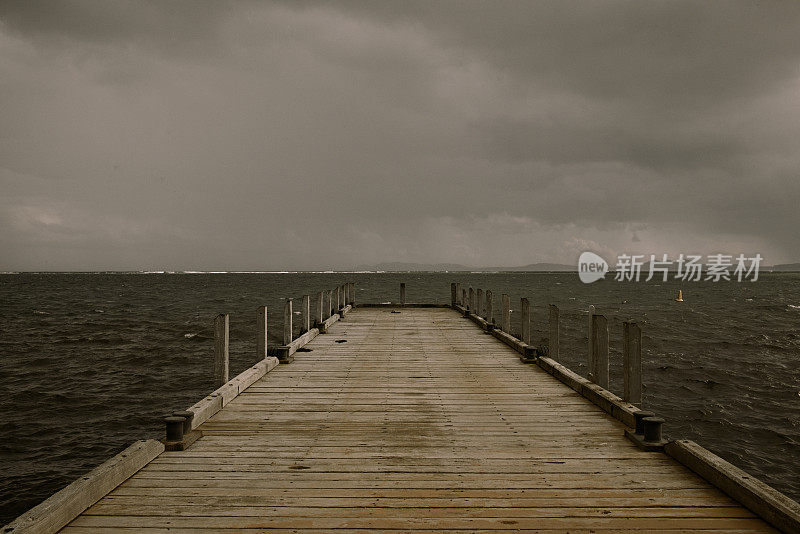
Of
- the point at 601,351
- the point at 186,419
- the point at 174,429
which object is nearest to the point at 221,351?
the point at 186,419

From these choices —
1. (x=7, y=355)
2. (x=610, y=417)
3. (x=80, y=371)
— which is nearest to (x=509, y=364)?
(x=610, y=417)

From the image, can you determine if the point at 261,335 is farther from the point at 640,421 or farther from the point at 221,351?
the point at 640,421

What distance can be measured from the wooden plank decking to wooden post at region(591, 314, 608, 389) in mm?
547

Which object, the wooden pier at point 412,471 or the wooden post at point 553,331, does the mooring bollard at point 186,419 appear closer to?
the wooden pier at point 412,471

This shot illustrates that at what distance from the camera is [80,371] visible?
20.7 meters

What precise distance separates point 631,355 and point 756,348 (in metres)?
25.3

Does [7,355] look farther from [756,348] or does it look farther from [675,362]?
[756,348]

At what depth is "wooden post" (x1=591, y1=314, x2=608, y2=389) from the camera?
8.23 metres

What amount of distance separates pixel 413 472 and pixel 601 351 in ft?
14.3

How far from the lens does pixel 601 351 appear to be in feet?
27.2

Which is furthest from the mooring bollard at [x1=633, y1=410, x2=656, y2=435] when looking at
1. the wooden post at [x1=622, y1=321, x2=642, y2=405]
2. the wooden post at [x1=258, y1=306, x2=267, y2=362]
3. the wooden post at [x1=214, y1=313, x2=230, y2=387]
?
the wooden post at [x1=258, y1=306, x2=267, y2=362]

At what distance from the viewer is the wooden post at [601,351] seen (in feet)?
27.0

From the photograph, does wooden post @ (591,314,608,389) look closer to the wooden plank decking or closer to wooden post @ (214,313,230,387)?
the wooden plank decking

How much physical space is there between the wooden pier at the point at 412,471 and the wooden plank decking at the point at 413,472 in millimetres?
17
